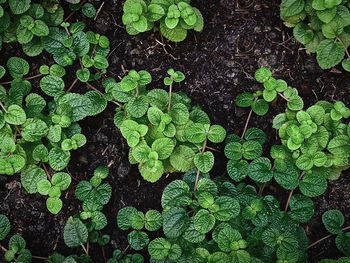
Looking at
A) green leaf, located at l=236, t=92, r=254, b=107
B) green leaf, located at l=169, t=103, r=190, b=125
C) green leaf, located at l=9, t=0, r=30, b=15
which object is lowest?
green leaf, located at l=169, t=103, r=190, b=125

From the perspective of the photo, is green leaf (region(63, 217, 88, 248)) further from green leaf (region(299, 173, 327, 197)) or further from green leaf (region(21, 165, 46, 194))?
green leaf (region(299, 173, 327, 197))

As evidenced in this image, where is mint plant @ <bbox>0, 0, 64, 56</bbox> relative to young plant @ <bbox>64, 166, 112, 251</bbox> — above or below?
above

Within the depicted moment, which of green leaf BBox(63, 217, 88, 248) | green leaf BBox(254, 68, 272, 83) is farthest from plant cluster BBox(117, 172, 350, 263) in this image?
green leaf BBox(254, 68, 272, 83)

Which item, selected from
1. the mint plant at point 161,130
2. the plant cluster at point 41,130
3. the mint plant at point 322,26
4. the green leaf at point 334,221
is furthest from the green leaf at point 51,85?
the green leaf at point 334,221

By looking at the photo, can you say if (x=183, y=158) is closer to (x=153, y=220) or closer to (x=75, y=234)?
(x=153, y=220)

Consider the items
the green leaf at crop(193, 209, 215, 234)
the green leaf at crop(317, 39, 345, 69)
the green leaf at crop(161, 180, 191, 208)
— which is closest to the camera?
the green leaf at crop(193, 209, 215, 234)

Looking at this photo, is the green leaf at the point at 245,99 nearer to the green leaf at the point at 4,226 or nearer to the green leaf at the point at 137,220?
the green leaf at the point at 137,220

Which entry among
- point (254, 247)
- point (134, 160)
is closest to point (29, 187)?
point (134, 160)
